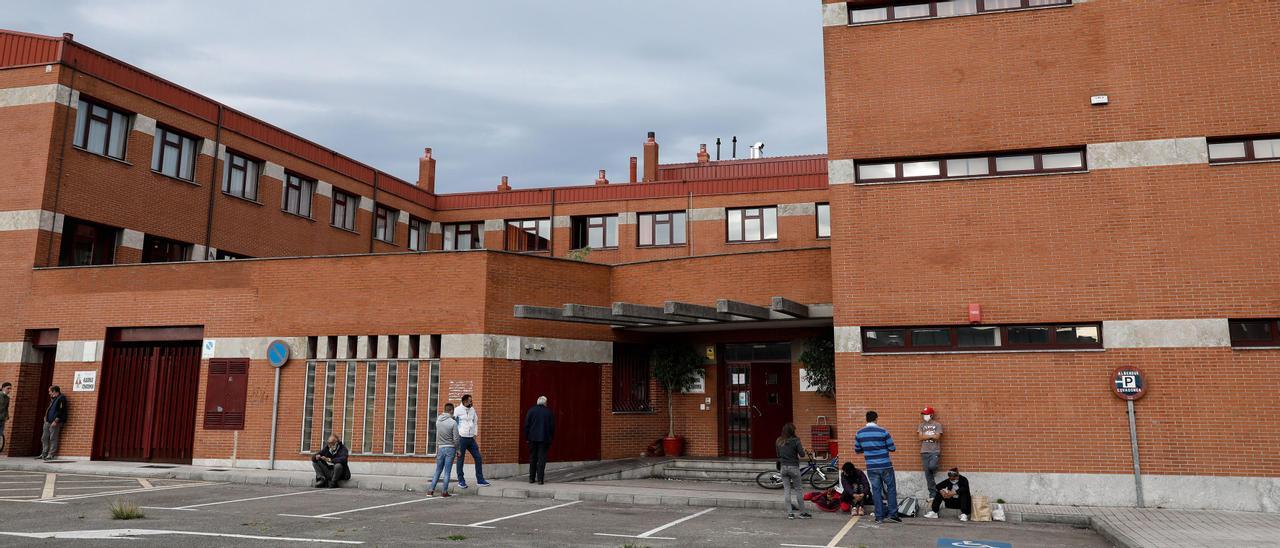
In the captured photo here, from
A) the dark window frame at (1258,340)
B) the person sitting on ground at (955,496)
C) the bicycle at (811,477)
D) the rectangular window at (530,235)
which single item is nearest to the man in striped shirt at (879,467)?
the person sitting on ground at (955,496)

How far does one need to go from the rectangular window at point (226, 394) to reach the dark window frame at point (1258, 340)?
60.7 feet

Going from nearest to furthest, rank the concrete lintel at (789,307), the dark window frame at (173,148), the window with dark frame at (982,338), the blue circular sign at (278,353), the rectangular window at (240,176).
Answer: the window with dark frame at (982,338) < the concrete lintel at (789,307) < the blue circular sign at (278,353) < the dark window frame at (173,148) < the rectangular window at (240,176)

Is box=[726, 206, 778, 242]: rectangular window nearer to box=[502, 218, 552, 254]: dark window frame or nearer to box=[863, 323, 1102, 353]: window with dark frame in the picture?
box=[502, 218, 552, 254]: dark window frame

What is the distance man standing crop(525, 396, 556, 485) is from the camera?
16.3 m

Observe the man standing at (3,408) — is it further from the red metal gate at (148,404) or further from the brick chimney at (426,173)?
the brick chimney at (426,173)

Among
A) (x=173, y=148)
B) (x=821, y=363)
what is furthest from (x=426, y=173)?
(x=821, y=363)

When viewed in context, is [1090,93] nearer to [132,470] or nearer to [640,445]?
[640,445]

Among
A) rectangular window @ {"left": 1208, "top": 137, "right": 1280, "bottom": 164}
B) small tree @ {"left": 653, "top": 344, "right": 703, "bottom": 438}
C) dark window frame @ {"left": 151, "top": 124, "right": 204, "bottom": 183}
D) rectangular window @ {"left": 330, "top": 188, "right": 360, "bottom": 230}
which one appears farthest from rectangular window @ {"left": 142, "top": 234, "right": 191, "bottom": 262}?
rectangular window @ {"left": 1208, "top": 137, "right": 1280, "bottom": 164}

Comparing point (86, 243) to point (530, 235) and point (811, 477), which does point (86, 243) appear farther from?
point (811, 477)

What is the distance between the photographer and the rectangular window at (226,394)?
61.6 ft

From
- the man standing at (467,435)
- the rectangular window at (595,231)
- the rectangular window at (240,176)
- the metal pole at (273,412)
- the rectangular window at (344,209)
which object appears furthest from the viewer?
the rectangular window at (595,231)

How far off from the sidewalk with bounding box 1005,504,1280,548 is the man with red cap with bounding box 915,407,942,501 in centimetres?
117

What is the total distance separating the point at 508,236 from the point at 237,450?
16312 mm

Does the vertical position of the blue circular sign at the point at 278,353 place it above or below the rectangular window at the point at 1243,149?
below
